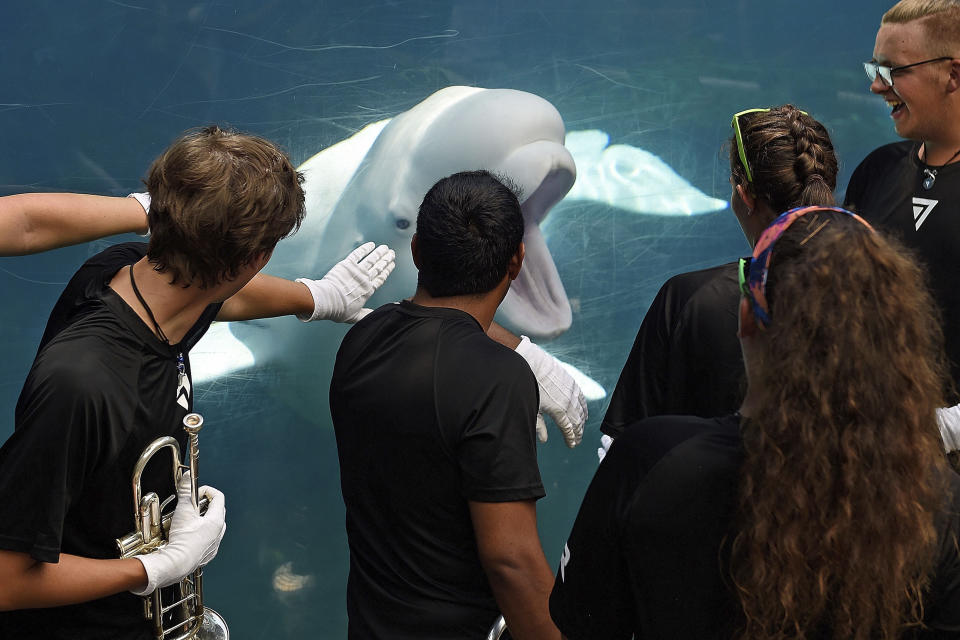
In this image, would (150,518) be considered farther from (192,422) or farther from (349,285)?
(349,285)

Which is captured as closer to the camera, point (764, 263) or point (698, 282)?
point (764, 263)

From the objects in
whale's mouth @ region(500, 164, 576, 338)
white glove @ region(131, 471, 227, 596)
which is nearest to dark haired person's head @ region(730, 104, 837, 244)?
whale's mouth @ region(500, 164, 576, 338)

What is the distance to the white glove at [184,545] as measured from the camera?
5.42 feet

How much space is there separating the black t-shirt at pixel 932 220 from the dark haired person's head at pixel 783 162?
0.35 metres

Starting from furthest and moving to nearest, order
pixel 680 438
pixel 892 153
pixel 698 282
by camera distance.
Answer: pixel 892 153
pixel 698 282
pixel 680 438

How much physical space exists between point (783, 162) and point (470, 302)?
650 mm

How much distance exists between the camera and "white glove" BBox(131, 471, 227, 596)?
1.65 meters

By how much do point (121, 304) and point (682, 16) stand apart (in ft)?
6.99

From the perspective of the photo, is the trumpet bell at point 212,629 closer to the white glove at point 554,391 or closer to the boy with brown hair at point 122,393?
the boy with brown hair at point 122,393

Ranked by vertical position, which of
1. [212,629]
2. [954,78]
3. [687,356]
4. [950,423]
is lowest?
[212,629]

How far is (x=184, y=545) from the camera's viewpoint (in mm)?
1716

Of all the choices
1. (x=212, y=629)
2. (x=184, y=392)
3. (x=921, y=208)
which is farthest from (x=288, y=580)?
(x=921, y=208)

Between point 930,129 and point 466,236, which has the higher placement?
point 930,129

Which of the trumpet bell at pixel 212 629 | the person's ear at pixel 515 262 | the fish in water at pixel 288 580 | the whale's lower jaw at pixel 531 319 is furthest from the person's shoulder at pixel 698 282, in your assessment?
the fish in water at pixel 288 580
